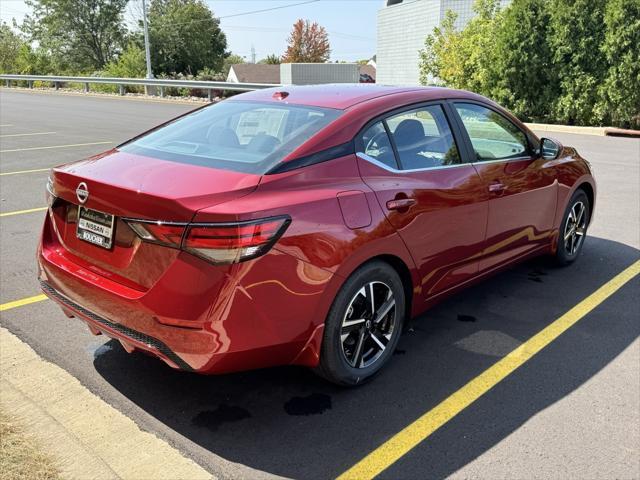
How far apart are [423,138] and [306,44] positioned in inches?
4327

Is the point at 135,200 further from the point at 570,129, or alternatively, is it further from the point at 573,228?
the point at 570,129

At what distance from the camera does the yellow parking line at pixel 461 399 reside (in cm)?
279

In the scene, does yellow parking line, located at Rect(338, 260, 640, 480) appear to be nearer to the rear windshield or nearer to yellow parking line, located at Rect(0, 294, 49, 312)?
the rear windshield

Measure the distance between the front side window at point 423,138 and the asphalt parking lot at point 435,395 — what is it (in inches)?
46.9

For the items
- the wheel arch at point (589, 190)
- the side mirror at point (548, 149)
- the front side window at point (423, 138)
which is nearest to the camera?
the front side window at point (423, 138)

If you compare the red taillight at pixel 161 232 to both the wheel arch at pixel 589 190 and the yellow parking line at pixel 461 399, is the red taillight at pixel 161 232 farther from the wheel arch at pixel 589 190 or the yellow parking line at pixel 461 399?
the wheel arch at pixel 589 190

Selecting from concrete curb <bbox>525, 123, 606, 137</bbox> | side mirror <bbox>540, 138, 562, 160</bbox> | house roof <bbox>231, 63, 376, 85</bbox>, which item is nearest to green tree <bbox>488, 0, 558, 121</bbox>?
concrete curb <bbox>525, 123, 606, 137</bbox>

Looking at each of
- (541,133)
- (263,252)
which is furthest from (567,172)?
(541,133)

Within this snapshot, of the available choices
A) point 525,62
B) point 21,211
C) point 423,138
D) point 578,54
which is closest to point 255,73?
point 525,62

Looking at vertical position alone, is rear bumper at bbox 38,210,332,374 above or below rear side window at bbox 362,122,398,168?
below

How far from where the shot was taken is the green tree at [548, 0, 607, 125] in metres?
17.3

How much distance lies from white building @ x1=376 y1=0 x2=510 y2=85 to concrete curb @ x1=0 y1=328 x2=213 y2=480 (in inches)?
1274

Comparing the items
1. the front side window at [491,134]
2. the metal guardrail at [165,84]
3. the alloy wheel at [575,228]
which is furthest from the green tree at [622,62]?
the front side window at [491,134]

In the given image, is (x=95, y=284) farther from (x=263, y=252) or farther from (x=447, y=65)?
(x=447, y=65)
